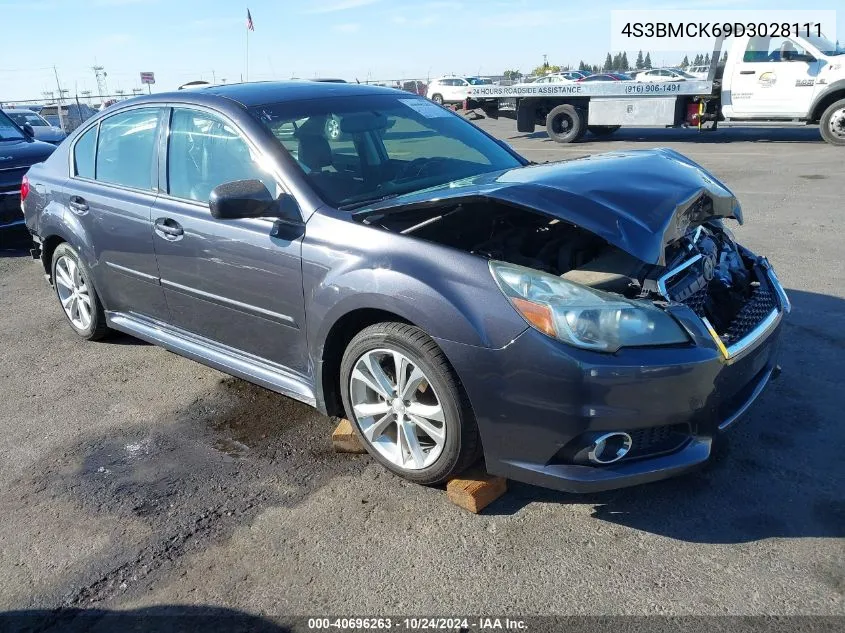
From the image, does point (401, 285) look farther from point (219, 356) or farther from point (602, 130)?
point (602, 130)

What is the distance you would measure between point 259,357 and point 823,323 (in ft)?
12.0

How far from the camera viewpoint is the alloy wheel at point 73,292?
5125 millimetres

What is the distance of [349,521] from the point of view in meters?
3.02

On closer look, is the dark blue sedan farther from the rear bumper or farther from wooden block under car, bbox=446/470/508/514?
the rear bumper

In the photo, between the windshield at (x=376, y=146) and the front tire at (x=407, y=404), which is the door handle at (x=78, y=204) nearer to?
the windshield at (x=376, y=146)

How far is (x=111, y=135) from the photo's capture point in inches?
184

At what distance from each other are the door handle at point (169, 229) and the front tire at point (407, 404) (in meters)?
1.29

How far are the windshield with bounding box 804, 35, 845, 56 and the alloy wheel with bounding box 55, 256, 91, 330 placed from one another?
14946 mm

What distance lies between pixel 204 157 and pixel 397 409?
1.81m

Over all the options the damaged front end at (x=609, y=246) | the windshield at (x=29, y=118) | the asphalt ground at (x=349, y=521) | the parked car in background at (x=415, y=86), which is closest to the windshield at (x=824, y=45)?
the asphalt ground at (x=349, y=521)

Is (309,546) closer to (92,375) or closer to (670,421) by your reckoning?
(670,421)

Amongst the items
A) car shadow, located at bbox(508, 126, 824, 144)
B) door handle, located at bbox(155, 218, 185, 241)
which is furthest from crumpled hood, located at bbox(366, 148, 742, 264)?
car shadow, located at bbox(508, 126, 824, 144)

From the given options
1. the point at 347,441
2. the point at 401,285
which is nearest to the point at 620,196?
the point at 401,285

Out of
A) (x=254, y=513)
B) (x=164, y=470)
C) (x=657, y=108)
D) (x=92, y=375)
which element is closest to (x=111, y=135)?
(x=92, y=375)
